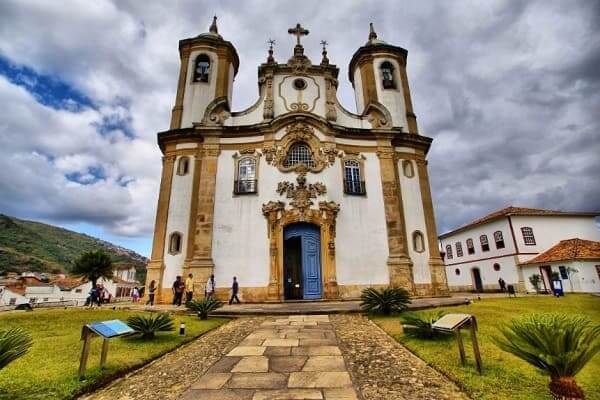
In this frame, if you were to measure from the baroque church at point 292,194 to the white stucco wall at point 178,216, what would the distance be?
0.05m

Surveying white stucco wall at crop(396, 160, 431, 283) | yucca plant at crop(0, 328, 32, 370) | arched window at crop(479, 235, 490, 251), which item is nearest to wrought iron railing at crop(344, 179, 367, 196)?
white stucco wall at crop(396, 160, 431, 283)

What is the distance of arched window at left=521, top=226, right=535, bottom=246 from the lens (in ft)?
81.4

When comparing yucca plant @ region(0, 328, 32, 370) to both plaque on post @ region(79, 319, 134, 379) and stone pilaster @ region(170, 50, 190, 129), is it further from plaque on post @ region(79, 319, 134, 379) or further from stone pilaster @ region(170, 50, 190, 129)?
stone pilaster @ region(170, 50, 190, 129)

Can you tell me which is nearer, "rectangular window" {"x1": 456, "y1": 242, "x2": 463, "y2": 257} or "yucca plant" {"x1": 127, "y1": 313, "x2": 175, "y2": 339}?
"yucca plant" {"x1": 127, "y1": 313, "x2": 175, "y2": 339}

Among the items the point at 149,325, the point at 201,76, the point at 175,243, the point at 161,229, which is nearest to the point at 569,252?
the point at 175,243

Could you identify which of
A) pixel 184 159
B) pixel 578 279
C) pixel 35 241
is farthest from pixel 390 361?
pixel 35 241

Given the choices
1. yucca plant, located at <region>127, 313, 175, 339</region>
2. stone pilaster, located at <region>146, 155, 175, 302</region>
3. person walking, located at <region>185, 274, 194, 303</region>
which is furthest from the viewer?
stone pilaster, located at <region>146, 155, 175, 302</region>

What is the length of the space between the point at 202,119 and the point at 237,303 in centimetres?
978

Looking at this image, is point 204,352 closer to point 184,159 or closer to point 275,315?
→ point 275,315

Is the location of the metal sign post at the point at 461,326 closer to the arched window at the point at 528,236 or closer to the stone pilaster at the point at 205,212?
the stone pilaster at the point at 205,212

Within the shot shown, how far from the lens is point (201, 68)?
18.6 metres

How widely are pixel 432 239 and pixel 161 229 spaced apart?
1369 centimetres

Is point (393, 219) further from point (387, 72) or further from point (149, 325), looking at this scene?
point (149, 325)

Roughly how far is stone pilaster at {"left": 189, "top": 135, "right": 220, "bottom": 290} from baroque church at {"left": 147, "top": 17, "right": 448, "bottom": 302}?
48 millimetres
